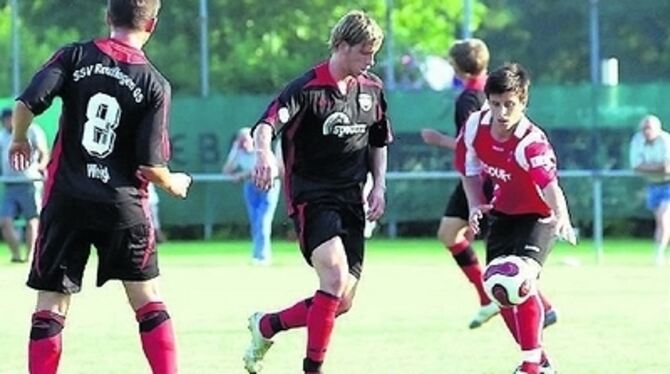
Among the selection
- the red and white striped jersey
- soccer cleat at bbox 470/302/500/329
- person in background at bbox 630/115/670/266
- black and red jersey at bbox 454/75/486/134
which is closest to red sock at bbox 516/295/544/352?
the red and white striped jersey

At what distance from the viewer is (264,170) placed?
907 cm

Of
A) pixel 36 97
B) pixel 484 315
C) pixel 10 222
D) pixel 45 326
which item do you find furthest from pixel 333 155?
pixel 10 222

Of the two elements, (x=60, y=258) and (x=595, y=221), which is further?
(x=595, y=221)

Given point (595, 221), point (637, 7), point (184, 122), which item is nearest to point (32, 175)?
point (184, 122)

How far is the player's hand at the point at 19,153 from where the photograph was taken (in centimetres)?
807

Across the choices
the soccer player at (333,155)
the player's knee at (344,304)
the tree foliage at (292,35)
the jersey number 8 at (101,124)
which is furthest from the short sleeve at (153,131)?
the tree foliage at (292,35)

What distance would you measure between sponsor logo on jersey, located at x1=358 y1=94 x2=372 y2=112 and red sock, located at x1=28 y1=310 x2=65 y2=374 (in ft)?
7.05

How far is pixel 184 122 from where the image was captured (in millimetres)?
26500

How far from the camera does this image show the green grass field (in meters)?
10.7

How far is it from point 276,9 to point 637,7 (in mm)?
5063

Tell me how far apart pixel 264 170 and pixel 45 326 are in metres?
1.37

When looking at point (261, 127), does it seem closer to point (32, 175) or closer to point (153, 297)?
point (153, 297)

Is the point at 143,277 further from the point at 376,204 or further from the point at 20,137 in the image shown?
the point at 376,204

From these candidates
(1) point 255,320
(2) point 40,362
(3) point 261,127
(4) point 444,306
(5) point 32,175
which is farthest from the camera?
(5) point 32,175
